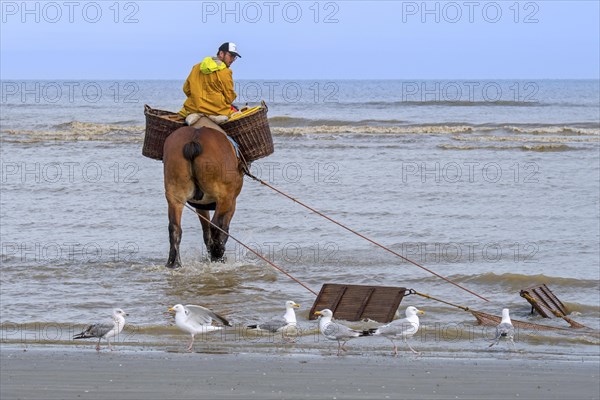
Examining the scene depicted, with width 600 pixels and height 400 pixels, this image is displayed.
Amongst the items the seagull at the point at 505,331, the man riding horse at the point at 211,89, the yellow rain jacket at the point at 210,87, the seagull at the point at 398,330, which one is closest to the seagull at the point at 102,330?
the seagull at the point at 398,330

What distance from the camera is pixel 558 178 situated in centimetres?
1950

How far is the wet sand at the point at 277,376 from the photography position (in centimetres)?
657

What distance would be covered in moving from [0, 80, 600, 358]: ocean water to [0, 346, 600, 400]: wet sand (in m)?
0.48

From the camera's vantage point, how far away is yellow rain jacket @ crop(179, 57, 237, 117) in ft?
37.6

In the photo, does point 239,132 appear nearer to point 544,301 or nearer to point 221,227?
point 221,227

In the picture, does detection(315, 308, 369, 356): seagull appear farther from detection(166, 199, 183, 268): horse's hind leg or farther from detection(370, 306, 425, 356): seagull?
detection(166, 199, 183, 268): horse's hind leg

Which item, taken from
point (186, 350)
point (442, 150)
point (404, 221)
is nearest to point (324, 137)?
point (442, 150)

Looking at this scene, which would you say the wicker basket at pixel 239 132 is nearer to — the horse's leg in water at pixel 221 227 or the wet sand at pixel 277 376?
the horse's leg in water at pixel 221 227

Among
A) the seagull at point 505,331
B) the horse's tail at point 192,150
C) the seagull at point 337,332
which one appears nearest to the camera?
the seagull at point 337,332

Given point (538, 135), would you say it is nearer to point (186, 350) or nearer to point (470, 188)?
point (470, 188)

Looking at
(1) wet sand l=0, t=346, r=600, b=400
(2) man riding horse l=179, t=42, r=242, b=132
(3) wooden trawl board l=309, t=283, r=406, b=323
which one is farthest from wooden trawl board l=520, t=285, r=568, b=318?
(2) man riding horse l=179, t=42, r=242, b=132

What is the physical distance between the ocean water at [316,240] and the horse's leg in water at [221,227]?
0.79 feet

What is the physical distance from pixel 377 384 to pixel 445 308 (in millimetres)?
3072

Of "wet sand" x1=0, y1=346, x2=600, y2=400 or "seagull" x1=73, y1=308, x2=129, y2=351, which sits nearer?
"wet sand" x1=0, y1=346, x2=600, y2=400
